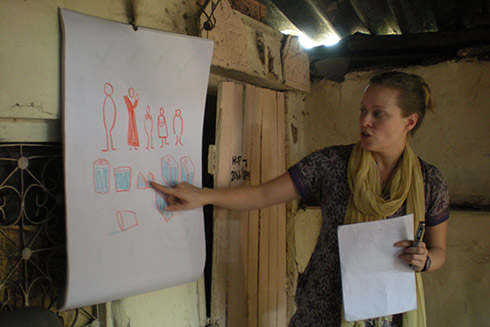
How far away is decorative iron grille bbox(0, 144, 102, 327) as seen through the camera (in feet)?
2.98

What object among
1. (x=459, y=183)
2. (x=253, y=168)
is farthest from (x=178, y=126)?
(x=459, y=183)

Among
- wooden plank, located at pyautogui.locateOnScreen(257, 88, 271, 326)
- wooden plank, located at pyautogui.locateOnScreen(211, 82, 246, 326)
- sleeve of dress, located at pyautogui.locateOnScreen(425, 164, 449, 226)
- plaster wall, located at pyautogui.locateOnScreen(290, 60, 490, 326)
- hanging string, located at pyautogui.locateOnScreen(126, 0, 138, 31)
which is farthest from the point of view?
plaster wall, located at pyautogui.locateOnScreen(290, 60, 490, 326)

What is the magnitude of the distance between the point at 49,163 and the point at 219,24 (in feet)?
2.52

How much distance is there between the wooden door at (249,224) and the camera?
4.63ft

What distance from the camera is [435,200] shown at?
3.90ft

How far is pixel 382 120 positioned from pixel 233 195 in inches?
21.0

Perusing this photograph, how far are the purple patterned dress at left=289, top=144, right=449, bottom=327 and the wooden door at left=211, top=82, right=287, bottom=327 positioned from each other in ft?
1.08

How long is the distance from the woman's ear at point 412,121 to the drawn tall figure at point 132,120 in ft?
2.76

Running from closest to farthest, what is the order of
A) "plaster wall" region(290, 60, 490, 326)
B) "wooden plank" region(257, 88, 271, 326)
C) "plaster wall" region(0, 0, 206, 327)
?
"plaster wall" region(0, 0, 206, 327)
"wooden plank" region(257, 88, 271, 326)
"plaster wall" region(290, 60, 490, 326)

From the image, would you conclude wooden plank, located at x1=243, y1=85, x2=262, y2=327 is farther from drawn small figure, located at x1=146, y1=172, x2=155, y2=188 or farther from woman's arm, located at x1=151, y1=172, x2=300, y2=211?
drawn small figure, located at x1=146, y1=172, x2=155, y2=188

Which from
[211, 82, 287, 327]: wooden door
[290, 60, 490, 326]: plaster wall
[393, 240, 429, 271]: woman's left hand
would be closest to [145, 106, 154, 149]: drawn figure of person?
[211, 82, 287, 327]: wooden door

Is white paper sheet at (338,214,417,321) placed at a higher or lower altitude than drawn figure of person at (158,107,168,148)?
lower

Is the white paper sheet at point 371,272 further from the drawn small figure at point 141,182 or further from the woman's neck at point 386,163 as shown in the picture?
the drawn small figure at point 141,182

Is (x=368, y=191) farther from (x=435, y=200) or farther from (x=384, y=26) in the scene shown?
(x=384, y=26)
